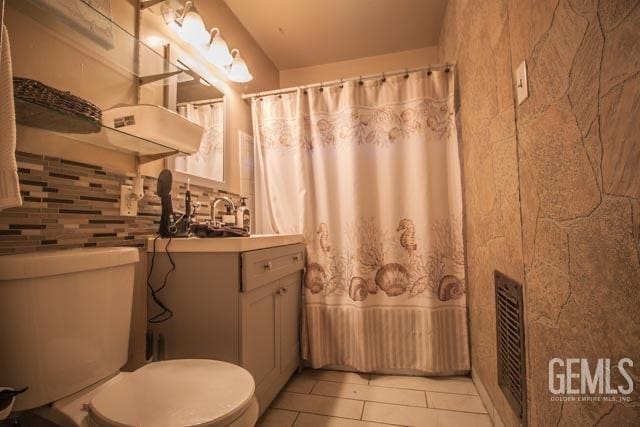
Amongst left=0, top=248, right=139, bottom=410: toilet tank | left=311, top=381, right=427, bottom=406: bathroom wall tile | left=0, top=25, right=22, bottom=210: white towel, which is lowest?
left=311, top=381, right=427, bottom=406: bathroom wall tile

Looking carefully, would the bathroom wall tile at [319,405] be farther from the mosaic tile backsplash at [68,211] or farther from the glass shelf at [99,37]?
the glass shelf at [99,37]

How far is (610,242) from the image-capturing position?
1.88 ft

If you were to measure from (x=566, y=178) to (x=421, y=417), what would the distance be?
4.04 feet

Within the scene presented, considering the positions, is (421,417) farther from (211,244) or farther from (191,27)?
(191,27)

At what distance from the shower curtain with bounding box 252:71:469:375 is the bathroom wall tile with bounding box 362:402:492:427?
0.29 meters

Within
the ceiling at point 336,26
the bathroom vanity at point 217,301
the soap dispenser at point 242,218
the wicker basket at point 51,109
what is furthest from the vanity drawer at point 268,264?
the ceiling at point 336,26

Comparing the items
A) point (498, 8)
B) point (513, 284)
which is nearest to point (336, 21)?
point (498, 8)

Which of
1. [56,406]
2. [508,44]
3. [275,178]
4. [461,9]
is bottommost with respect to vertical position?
[56,406]

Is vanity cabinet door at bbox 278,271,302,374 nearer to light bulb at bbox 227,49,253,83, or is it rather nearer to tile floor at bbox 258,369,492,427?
tile floor at bbox 258,369,492,427

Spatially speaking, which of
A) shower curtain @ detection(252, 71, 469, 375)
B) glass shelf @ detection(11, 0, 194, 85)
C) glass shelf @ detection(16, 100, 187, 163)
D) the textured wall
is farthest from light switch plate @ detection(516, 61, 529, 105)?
→ glass shelf @ detection(11, 0, 194, 85)

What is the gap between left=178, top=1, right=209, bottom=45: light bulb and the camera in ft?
4.87

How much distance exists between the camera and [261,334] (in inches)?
52.3

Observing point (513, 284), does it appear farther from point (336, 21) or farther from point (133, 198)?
point (336, 21)

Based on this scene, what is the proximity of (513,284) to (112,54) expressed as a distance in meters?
1.76
